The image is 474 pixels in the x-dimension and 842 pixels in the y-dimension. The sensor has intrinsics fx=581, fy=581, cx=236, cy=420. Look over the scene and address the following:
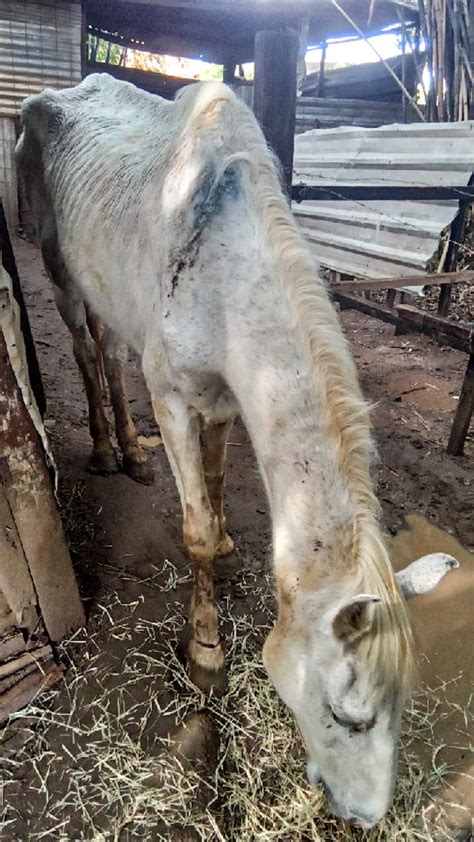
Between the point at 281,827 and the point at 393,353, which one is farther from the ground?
the point at 281,827

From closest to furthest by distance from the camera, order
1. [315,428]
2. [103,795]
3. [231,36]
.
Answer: [315,428] < [103,795] < [231,36]

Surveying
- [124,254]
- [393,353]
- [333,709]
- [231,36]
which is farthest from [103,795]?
[393,353]

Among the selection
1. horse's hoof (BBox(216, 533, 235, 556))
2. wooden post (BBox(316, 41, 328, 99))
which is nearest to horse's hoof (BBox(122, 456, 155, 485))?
horse's hoof (BBox(216, 533, 235, 556))

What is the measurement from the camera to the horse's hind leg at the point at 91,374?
153 inches

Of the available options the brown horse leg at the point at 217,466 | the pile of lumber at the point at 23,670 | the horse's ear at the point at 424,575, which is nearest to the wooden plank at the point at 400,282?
the brown horse leg at the point at 217,466

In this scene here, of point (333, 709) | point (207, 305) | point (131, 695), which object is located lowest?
point (131, 695)

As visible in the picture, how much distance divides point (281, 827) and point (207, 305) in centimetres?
191

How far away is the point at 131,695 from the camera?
254cm

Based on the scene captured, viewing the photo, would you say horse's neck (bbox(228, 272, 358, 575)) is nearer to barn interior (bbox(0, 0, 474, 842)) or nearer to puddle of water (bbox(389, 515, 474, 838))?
puddle of water (bbox(389, 515, 474, 838))

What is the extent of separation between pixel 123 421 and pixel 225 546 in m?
1.17

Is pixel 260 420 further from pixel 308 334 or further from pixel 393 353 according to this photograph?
pixel 393 353

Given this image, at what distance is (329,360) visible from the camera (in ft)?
6.14

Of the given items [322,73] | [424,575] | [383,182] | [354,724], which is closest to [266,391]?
[424,575]

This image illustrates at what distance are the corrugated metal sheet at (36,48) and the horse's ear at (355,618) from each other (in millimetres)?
8133
